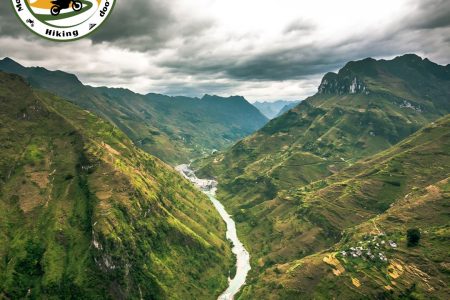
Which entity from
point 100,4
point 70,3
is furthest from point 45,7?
point 100,4

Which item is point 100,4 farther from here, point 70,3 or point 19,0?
point 19,0

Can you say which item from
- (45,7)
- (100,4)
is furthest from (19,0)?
(100,4)

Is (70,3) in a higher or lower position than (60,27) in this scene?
higher

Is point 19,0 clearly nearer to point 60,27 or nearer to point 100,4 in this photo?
point 60,27

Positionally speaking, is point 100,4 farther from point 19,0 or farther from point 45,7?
point 19,0

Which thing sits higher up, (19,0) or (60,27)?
(19,0)

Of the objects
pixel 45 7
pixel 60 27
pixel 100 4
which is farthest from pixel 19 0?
pixel 100 4
